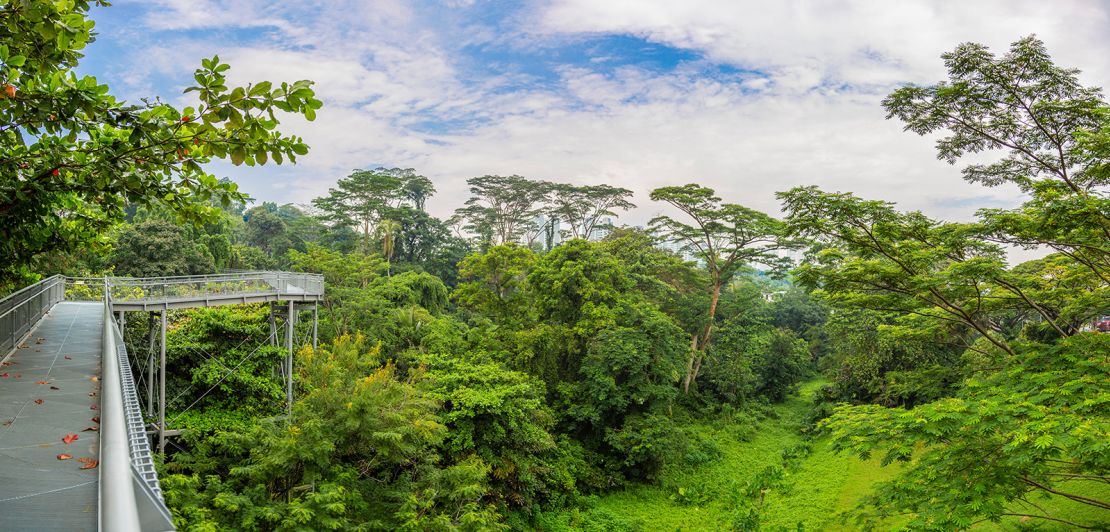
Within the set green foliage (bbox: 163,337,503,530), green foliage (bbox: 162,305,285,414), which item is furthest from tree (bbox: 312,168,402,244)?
green foliage (bbox: 163,337,503,530)

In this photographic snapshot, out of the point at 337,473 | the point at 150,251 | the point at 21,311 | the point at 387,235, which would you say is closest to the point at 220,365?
the point at 21,311

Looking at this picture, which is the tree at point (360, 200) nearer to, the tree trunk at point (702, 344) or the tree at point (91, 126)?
the tree trunk at point (702, 344)

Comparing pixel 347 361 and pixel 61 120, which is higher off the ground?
pixel 61 120

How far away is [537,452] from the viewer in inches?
518

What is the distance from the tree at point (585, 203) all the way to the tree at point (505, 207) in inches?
45.8

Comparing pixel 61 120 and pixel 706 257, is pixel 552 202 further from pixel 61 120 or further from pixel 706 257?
pixel 61 120

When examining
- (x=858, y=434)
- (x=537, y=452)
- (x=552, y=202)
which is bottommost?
(x=537, y=452)

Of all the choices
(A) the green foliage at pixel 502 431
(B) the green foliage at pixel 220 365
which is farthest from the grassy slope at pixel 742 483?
(B) the green foliage at pixel 220 365

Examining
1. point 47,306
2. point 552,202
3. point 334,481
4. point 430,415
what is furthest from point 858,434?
point 552,202

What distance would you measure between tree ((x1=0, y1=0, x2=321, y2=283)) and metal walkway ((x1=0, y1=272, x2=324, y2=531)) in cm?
101

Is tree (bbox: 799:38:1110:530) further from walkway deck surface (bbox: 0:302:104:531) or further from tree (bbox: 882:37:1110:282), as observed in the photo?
walkway deck surface (bbox: 0:302:104:531)

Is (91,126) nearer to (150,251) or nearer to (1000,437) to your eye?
(1000,437)

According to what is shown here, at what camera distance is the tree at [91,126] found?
2.92m

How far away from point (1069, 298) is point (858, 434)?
495 cm
